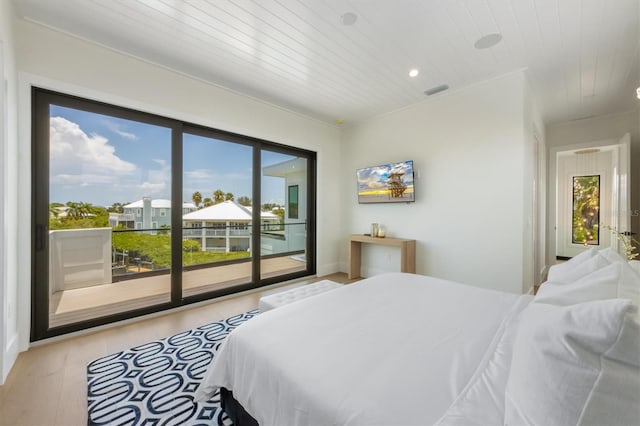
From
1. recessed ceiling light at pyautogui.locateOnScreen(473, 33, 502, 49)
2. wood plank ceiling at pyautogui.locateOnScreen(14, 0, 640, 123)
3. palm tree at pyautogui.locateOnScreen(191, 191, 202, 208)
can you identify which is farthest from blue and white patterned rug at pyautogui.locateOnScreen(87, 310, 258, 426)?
recessed ceiling light at pyautogui.locateOnScreen(473, 33, 502, 49)

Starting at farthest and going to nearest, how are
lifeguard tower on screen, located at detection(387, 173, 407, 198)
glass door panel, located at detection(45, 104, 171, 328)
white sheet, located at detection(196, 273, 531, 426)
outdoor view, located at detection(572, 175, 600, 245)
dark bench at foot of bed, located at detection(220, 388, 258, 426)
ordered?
outdoor view, located at detection(572, 175, 600, 245), lifeguard tower on screen, located at detection(387, 173, 407, 198), glass door panel, located at detection(45, 104, 171, 328), dark bench at foot of bed, located at detection(220, 388, 258, 426), white sheet, located at detection(196, 273, 531, 426)

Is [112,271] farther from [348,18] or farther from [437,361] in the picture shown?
[348,18]

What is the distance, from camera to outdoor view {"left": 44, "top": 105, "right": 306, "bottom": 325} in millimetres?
2650

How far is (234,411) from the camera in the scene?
4.43 ft

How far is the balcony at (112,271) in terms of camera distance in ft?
9.20

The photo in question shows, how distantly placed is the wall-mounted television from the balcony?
8.17 feet

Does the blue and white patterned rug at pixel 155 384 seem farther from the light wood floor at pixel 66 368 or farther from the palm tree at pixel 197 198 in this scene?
the palm tree at pixel 197 198

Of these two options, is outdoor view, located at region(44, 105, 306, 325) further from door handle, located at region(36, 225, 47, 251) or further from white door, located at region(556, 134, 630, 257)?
white door, located at region(556, 134, 630, 257)

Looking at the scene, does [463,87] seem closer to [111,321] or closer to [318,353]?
[318,353]

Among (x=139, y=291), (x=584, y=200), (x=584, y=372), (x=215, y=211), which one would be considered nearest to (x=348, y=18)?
(x=584, y=372)

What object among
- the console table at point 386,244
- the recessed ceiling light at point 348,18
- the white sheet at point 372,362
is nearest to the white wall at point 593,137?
the console table at point 386,244

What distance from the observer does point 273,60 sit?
2879 millimetres

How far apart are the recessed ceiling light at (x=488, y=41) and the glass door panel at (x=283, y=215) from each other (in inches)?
117

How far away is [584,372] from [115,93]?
379 cm
